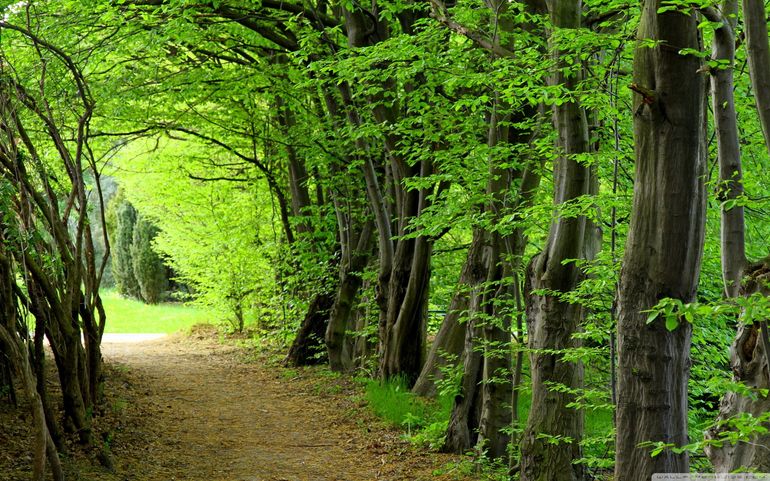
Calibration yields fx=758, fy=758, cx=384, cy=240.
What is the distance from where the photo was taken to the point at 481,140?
883cm

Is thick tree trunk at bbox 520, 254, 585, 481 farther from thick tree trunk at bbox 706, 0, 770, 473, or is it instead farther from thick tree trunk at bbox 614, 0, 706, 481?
thick tree trunk at bbox 614, 0, 706, 481

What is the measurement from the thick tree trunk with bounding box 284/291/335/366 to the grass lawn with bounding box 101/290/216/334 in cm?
956

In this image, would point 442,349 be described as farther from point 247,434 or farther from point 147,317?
point 147,317

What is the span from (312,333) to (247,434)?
5.16m

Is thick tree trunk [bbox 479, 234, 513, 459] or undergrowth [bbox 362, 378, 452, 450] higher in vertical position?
thick tree trunk [bbox 479, 234, 513, 459]

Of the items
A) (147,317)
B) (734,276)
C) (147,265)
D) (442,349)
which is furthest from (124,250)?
(734,276)

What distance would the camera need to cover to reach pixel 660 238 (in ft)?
12.6

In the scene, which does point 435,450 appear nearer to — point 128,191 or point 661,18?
point 661,18

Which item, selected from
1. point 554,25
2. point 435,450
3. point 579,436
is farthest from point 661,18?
point 435,450

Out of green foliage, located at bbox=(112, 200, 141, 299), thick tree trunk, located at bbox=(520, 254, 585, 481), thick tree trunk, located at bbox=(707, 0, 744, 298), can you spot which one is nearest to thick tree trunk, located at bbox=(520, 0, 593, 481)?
thick tree trunk, located at bbox=(520, 254, 585, 481)

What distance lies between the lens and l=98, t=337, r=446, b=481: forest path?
7.30m

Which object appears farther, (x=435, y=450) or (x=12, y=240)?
(x=435, y=450)

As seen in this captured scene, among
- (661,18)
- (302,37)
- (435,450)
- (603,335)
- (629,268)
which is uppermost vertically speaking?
(302,37)

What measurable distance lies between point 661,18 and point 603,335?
2.42 metres
